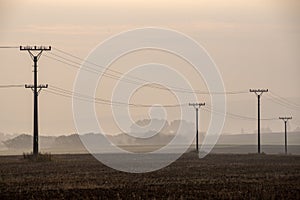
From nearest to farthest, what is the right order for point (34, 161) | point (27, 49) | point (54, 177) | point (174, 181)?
point (174, 181)
point (54, 177)
point (34, 161)
point (27, 49)

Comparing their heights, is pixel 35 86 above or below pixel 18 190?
above

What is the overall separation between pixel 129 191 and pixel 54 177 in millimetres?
13558

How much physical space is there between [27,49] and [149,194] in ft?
168

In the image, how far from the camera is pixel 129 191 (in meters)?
40.2

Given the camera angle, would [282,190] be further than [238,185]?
No

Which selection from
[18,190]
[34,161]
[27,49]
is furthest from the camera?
[27,49]

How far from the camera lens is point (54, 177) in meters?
52.9

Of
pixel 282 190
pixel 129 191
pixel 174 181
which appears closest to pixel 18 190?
pixel 129 191

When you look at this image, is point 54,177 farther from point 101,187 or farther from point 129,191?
point 129,191

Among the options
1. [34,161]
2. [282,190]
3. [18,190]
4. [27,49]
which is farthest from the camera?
[27,49]

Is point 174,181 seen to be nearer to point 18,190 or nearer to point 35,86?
point 18,190

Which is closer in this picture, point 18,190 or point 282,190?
point 282,190

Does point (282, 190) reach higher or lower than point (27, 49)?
lower

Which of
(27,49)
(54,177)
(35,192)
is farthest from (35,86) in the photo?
(35,192)
